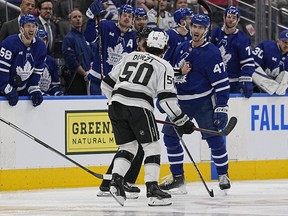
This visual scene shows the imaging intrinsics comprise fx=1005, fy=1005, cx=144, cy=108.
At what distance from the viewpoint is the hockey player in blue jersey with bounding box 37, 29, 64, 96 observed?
9227 mm

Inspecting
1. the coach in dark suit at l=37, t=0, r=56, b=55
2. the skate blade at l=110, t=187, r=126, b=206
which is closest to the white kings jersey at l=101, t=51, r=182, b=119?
the skate blade at l=110, t=187, r=126, b=206

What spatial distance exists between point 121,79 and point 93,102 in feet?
5.64

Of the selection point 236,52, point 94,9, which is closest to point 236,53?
point 236,52

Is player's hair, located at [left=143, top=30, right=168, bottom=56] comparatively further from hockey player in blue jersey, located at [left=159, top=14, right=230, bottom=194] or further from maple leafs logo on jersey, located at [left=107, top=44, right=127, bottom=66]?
maple leafs logo on jersey, located at [left=107, top=44, right=127, bottom=66]

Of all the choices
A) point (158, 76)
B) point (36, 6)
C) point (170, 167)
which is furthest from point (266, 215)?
point (36, 6)

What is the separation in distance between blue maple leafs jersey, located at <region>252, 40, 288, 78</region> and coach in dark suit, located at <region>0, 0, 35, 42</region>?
93.9 inches

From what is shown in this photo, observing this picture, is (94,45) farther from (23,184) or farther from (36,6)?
(23,184)

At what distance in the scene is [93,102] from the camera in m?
8.95

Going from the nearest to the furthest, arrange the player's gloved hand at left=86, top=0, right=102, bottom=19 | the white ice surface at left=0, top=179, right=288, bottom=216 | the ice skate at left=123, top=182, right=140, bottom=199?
the white ice surface at left=0, top=179, right=288, bottom=216 < the ice skate at left=123, top=182, right=140, bottom=199 < the player's gloved hand at left=86, top=0, right=102, bottom=19

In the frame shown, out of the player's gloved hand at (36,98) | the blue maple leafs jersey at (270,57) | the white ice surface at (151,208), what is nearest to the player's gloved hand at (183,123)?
the white ice surface at (151,208)

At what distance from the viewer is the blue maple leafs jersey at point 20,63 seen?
27.9ft

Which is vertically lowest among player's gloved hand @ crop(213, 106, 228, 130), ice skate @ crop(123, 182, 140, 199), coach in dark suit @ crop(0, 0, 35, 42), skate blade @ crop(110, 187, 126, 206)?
ice skate @ crop(123, 182, 140, 199)

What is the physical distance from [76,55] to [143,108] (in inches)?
99.1

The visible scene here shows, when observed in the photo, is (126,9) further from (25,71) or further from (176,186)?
(176,186)
